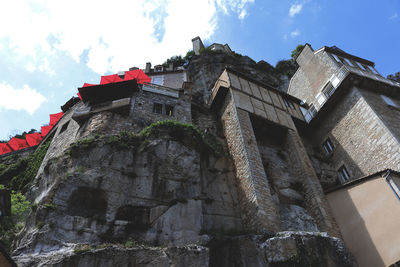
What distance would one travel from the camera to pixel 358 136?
16266mm

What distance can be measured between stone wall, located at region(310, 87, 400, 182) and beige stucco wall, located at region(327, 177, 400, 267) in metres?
2.41

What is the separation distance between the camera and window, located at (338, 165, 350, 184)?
1679cm

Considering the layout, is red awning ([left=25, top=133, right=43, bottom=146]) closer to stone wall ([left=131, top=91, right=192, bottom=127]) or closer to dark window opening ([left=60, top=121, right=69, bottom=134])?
dark window opening ([left=60, top=121, right=69, bottom=134])

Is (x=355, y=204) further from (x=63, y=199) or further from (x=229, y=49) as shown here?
(x=229, y=49)

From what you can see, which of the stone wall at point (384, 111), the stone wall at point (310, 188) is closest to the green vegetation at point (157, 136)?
the stone wall at point (310, 188)

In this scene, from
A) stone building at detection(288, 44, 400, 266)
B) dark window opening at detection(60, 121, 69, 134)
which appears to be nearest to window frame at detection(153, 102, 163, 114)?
dark window opening at detection(60, 121, 69, 134)

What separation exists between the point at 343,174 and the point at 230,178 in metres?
8.06

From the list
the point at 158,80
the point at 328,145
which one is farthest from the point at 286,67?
the point at 328,145

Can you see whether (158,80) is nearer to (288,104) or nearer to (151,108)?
(151,108)

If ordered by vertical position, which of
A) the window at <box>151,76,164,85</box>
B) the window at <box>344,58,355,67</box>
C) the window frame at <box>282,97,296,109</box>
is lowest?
the window frame at <box>282,97,296,109</box>

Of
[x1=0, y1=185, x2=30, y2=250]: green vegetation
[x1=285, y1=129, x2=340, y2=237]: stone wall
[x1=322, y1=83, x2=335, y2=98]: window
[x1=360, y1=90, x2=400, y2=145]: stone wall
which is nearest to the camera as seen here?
[x1=0, y1=185, x2=30, y2=250]: green vegetation

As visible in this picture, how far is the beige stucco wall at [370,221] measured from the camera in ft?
35.2

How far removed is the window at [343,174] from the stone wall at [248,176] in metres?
6.47

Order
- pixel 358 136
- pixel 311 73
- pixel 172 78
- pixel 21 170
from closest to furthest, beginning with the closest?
pixel 358 136 → pixel 21 170 → pixel 311 73 → pixel 172 78
